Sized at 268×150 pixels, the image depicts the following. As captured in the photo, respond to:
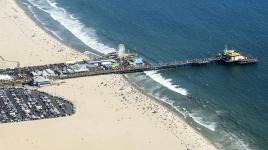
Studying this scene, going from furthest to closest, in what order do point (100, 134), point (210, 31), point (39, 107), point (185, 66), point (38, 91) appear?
point (210, 31) → point (185, 66) → point (38, 91) → point (39, 107) → point (100, 134)

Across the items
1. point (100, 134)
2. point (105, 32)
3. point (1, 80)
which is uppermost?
point (105, 32)

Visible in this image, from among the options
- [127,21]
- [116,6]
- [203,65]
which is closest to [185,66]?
[203,65]

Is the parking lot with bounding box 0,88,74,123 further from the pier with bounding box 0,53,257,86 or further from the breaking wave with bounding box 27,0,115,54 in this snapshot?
the breaking wave with bounding box 27,0,115,54

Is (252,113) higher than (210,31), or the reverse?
(210,31)

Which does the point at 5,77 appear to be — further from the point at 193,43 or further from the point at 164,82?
the point at 193,43

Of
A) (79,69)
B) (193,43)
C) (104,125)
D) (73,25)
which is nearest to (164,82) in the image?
(79,69)

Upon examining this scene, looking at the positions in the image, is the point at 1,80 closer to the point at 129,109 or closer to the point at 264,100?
the point at 129,109

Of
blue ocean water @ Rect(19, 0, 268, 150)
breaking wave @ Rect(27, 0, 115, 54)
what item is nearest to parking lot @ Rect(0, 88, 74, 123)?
blue ocean water @ Rect(19, 0, 268, 150)
